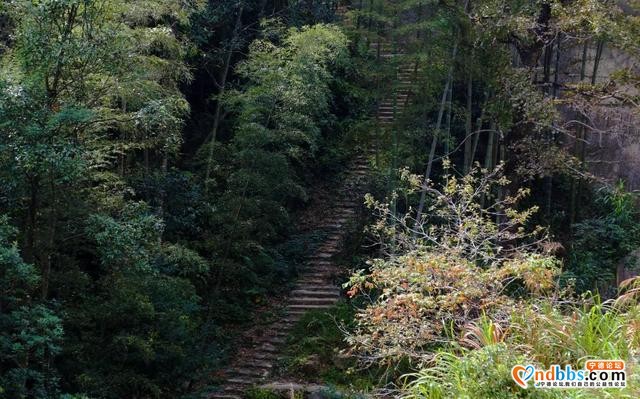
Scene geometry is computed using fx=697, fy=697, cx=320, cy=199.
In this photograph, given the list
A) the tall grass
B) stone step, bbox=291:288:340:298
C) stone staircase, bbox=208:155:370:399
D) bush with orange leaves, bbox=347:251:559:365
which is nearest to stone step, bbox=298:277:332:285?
stone staircase, bbox=208:155:370:399

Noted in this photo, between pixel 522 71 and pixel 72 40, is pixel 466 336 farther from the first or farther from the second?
pixel 522 71

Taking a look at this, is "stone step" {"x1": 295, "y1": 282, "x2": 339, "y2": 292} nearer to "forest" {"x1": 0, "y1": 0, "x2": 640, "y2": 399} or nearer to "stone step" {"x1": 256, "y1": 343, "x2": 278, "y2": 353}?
"forest" {"x1": 0, "y1": 0, "x2": 640, "y2": 399}

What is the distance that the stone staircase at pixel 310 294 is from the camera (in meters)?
9.22

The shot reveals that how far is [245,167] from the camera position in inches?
384

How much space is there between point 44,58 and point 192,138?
21.3 feet

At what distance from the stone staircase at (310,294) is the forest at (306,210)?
0.04m

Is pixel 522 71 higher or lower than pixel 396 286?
higher

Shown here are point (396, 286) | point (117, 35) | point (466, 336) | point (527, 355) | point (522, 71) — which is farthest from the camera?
point (522, 71)

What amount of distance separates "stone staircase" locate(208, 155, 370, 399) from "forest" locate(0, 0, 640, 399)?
0.04m

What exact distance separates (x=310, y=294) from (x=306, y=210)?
2795 mm

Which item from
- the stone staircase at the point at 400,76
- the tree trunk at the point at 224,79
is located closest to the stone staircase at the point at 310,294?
the stone staircase at the point at 400,76

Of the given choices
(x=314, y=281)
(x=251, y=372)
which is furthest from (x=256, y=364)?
(x=314, y=281)

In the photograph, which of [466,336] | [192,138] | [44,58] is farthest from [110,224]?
[192,138]

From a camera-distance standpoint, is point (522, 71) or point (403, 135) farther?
point (403, 135)
